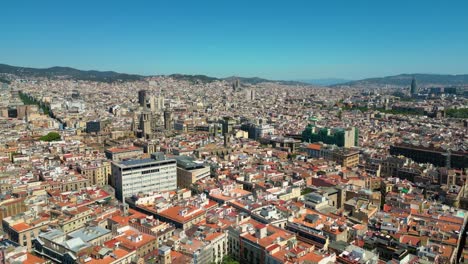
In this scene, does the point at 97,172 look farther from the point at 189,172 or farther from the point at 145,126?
the point at 145,126

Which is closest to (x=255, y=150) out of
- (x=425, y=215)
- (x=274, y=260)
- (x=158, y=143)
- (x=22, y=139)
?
(x=158, y=143)

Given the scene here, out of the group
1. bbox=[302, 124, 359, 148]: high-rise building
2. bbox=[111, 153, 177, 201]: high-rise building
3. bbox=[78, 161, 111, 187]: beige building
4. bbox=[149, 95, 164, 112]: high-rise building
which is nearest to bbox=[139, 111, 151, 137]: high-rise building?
bbox=[78, 161, 111, 187]: beige building

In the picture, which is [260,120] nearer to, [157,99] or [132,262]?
[157,99]

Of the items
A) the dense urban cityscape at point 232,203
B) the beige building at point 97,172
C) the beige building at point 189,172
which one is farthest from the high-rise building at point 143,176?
the beige building at point 97,172

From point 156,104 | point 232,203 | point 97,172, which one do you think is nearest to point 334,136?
point 232,203

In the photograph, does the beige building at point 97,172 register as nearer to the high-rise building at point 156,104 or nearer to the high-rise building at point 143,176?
the high-rise building at point 143,176

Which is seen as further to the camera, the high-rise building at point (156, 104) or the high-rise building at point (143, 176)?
the high-rise building at point (156, 104)
